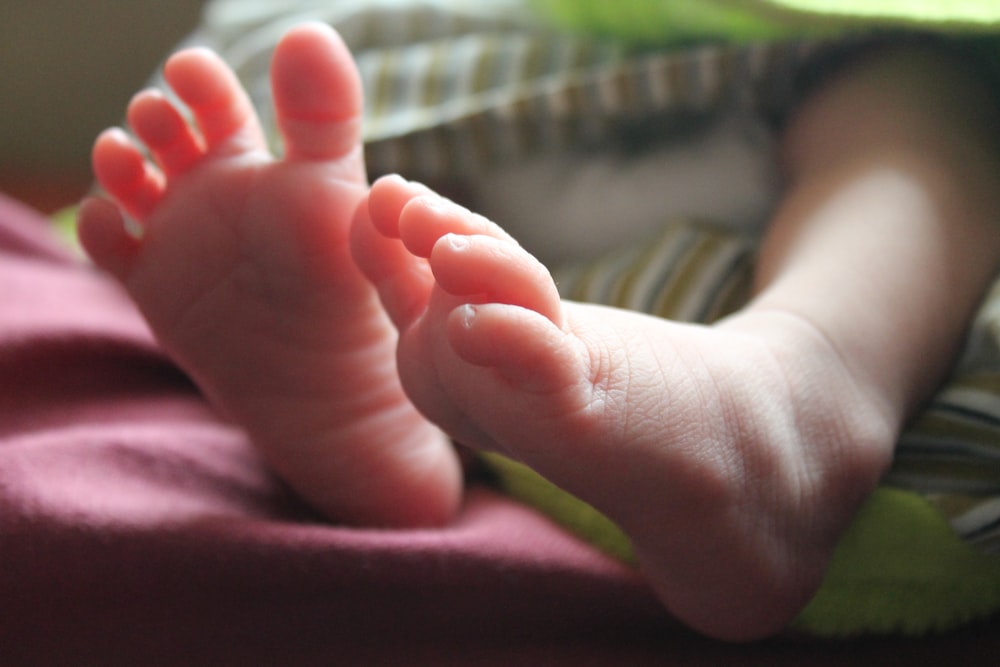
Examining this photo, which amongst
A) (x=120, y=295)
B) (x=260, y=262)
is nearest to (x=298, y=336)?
(x=260, y=262)

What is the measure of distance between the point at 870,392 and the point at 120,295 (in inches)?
21.4

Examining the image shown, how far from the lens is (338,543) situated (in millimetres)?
414

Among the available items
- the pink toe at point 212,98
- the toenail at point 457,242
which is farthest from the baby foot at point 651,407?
the pink toe at point 212,98

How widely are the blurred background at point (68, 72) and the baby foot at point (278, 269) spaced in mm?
851

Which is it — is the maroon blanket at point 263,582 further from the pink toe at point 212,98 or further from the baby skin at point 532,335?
the pink toe at point 212,98

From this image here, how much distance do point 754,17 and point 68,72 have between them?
1061 millimetres

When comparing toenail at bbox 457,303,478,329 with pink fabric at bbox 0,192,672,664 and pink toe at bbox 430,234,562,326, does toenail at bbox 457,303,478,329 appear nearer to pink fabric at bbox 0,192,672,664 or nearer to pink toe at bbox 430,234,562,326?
pink toe at bbox 430,234,562,326

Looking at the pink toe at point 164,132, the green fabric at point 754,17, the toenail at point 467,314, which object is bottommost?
the toenail at point 467,314

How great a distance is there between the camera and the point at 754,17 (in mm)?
561

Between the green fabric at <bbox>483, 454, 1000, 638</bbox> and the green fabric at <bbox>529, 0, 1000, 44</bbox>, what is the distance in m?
0.27

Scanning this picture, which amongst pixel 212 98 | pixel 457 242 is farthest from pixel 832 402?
pixel 212 98

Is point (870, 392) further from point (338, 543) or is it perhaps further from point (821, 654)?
point (338, 543)

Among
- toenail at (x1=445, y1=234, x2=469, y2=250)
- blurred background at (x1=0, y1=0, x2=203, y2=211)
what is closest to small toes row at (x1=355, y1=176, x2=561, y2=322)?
toenail at (x1=445, y1=234, x2=469, y2=250)

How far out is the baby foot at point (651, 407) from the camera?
31 centimetres
